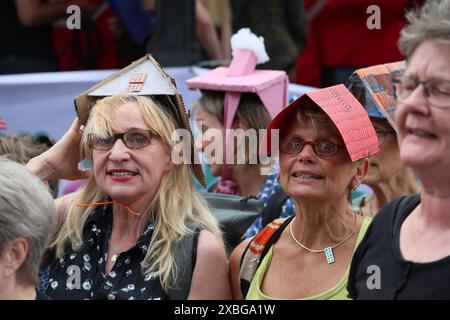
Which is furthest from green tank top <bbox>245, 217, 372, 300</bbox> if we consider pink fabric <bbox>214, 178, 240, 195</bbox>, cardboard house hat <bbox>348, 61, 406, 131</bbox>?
pink fabric <bbox>214, 178, 240, 195</bbox>

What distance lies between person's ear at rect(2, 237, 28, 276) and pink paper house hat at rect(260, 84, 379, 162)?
3.34 feet

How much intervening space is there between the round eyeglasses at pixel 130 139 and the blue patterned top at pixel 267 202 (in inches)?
26.6

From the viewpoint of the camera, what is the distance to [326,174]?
3527 millimetres

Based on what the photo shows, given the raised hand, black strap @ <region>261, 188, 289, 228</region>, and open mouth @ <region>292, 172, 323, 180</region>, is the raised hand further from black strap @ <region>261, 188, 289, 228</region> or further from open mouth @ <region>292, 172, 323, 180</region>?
open mouth @ <region>292, 172, 323, 180</region>

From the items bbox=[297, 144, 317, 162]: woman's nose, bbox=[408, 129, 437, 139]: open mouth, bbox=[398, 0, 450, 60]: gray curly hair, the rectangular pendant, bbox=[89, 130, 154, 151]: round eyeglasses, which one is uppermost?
bbox=[398, 0, 450, 60]: gray curly hair

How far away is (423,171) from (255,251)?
1072mm

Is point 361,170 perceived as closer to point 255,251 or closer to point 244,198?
point 255,251

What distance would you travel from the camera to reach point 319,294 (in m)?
3.38

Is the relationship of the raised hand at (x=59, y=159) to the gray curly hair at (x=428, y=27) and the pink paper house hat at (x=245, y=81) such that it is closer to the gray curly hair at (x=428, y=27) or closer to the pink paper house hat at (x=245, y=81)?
the pink paper house hat at (x=245, y=81)

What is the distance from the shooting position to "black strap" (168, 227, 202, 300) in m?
3.54

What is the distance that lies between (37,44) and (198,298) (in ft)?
12.8

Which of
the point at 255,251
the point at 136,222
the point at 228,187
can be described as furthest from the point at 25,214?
the point at 228,187

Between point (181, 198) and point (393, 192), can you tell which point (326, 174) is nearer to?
point (181, 198)

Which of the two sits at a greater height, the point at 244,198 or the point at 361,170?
the point at 361,170
